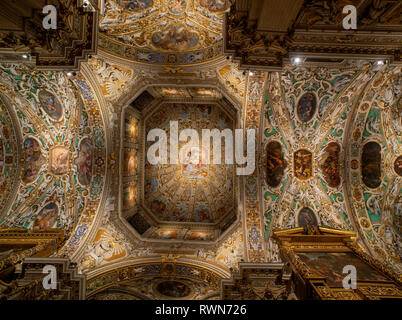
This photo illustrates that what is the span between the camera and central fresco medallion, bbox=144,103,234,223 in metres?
15.5

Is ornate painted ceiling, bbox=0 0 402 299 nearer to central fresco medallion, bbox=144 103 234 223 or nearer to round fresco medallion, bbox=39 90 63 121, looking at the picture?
round fresco medallion, bbox=39 90 63 121

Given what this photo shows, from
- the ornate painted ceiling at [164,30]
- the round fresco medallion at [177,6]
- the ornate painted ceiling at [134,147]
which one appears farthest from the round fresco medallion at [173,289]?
the round fresco medallion at [177,6]

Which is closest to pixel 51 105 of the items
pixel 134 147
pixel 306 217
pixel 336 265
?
pixel 134 147

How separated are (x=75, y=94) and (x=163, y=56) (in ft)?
15.9

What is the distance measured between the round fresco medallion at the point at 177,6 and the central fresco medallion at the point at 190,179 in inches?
249

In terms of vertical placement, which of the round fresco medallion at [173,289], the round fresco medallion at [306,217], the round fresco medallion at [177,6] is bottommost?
the round fresco medallion at [173,289]

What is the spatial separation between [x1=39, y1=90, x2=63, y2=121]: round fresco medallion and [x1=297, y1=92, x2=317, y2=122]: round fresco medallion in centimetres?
1181

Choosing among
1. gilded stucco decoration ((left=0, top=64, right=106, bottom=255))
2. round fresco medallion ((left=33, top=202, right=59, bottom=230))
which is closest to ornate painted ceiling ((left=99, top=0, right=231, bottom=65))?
gilded stucco decoration ((left=0, top=64, right=106, bottom=255))

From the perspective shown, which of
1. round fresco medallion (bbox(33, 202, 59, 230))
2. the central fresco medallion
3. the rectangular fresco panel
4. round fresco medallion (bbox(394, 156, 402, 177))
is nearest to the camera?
the rectangular fresco panel

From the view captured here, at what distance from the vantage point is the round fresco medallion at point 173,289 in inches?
471

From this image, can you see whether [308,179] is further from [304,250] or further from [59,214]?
[59,214]

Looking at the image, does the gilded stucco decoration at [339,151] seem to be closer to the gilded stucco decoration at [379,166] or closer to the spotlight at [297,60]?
the gilded stucco decoration at [379,166]

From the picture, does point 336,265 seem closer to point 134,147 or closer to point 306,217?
point 306,217
